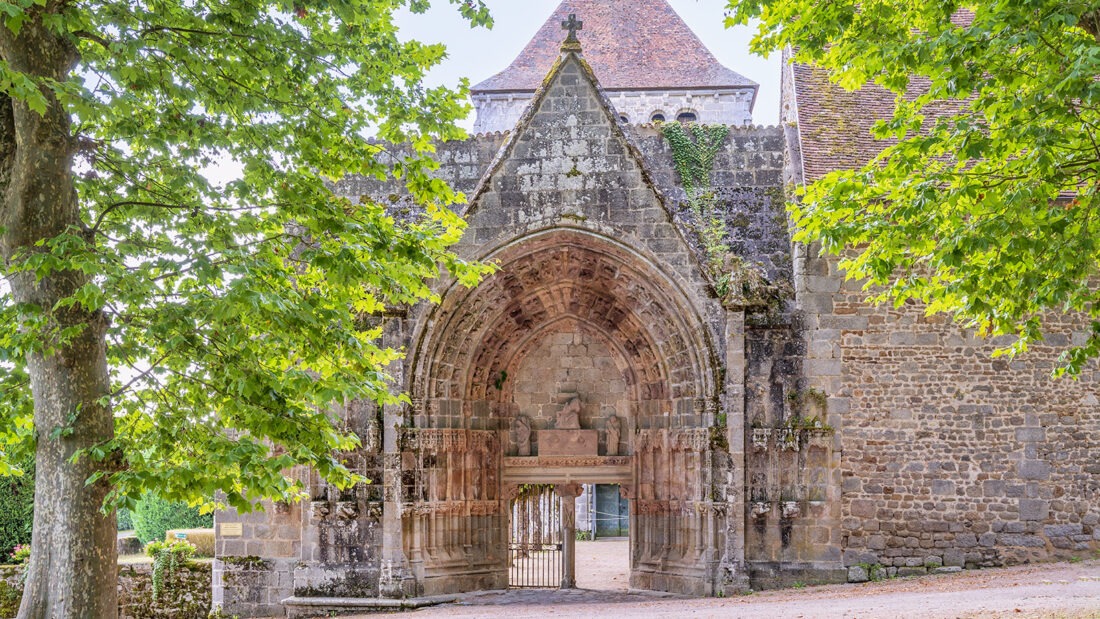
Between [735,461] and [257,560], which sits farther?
[257,560]

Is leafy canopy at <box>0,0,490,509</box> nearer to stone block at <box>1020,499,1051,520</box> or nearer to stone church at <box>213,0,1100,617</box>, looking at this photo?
stone church at <box>213,0,1100,617</box>

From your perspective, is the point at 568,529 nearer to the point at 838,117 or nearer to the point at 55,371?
the point at 838,117

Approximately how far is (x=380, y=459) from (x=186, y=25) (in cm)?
662

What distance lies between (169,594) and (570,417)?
19.1 feet


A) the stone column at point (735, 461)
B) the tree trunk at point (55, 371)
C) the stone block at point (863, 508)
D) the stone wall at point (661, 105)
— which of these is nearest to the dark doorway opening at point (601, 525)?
the stone column at point (735, 461)

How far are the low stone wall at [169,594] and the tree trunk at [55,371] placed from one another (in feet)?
24.9

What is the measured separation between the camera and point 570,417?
1373 cm

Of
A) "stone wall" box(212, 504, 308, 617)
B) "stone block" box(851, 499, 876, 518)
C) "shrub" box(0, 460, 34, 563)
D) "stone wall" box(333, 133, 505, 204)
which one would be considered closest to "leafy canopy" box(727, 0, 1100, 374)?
"stone block" box(851, 499, 876, 518)

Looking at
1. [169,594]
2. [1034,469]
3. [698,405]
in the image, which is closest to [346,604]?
[169,594]

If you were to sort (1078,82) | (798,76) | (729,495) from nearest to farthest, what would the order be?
1. (1078,82)
2. (729,495)
3. (798,76)

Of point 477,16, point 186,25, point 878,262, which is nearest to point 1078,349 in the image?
point 878,262

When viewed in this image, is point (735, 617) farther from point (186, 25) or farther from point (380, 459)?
point (186, 25)

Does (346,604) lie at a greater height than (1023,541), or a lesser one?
lesser

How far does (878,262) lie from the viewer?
23.9ft
